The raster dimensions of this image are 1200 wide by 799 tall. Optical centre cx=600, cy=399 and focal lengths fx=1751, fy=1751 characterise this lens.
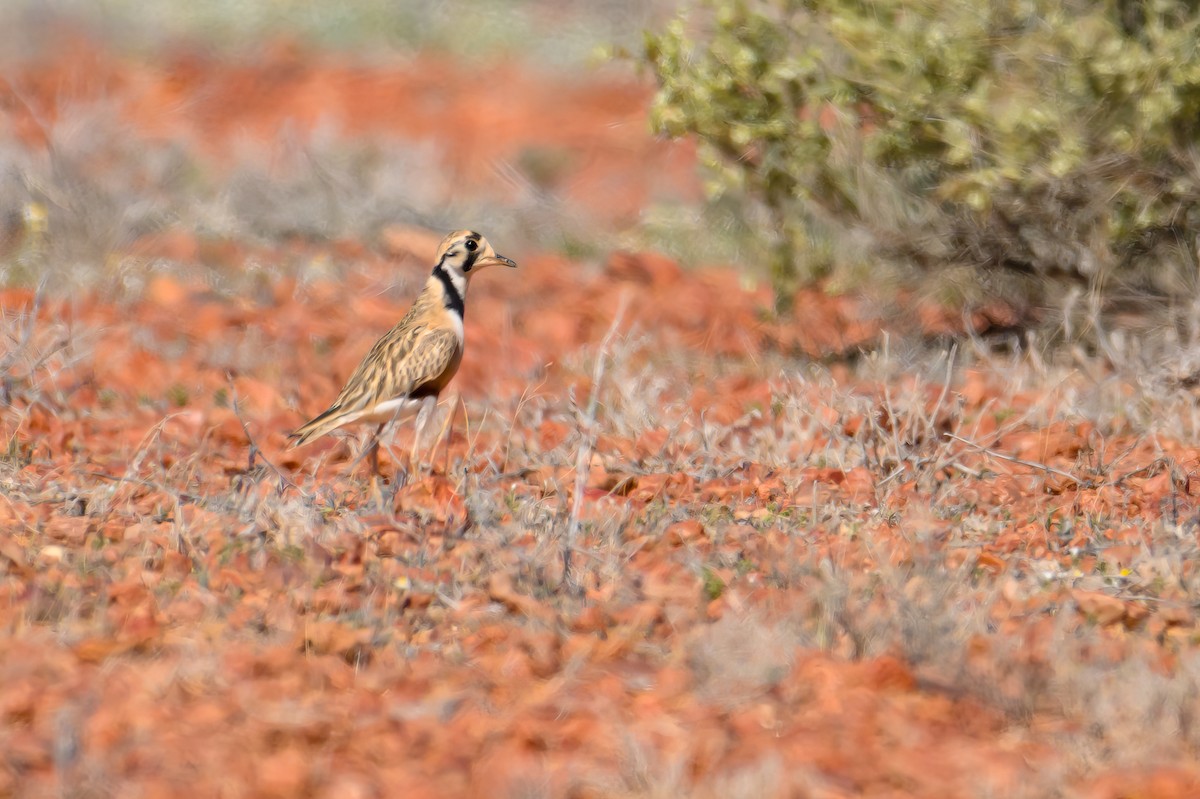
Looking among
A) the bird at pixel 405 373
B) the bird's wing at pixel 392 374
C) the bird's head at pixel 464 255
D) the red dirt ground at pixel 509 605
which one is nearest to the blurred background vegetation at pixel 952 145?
the red dirt ground at pixel 509 605

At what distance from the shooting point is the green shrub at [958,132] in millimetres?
7621

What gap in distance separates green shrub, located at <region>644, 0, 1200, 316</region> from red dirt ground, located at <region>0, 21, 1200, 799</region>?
0.84 m

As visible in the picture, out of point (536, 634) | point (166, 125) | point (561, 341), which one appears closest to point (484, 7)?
point (166, 125)

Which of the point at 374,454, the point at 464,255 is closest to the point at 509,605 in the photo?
the point at 374,454

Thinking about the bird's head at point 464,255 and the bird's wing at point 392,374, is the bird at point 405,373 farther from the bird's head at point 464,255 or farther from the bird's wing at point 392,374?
the bird's head at point 464,255

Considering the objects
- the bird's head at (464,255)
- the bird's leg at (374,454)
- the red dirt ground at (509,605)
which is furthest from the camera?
the bird's head at (464,255)

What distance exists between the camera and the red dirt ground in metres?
3.64

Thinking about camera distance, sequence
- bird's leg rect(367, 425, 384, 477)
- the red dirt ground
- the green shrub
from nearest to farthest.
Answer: the red dirt ground
bird's leg rect(367, 425, 384, 477)
the green shrub

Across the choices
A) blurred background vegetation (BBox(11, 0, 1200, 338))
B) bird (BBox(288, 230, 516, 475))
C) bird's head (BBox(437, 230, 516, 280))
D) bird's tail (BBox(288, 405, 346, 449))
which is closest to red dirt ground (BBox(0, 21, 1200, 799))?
bird's tail (BBox(288, 405, 346, 449))

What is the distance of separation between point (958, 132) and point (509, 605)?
3.99 meters

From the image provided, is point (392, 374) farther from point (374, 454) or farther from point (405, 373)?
point (374, 454)

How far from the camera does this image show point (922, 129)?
803 centimetres

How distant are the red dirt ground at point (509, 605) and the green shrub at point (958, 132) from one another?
2.75 feet

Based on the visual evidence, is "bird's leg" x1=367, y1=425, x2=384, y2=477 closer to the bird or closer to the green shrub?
the bird
